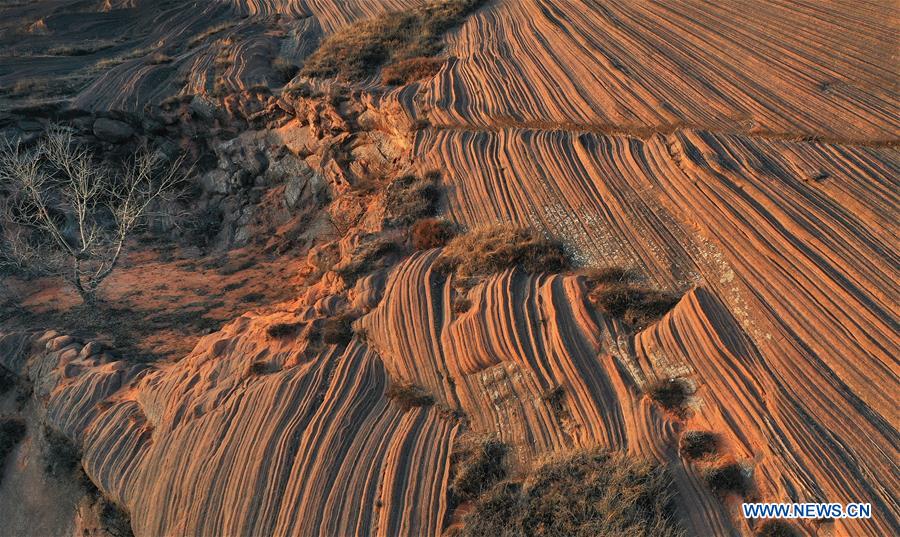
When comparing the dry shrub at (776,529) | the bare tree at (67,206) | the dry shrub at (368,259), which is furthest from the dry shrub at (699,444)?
the bare tree at (67,206)

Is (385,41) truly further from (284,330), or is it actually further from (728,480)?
(728,480)

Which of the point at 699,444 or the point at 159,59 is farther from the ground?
the point at 159,59

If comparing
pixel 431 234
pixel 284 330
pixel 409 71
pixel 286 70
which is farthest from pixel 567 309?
pixel 286 70

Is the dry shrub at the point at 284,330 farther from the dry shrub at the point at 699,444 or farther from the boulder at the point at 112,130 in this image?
the boulder at the point at 112,130

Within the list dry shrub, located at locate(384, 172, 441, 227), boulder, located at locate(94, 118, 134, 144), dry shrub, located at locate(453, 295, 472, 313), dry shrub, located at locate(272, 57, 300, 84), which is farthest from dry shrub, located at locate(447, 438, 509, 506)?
boulder, located at locate(94, 118, 134, 144)

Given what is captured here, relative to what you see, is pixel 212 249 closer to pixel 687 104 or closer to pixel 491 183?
pixel 491 183

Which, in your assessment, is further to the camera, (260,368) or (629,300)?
(260,368)
